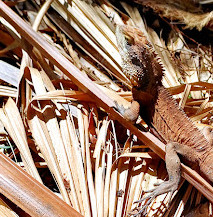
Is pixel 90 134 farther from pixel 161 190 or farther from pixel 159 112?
pixel 161 190

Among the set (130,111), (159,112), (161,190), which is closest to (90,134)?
(130,111)

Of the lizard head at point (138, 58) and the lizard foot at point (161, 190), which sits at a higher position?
the lizard head at point (138, 58)

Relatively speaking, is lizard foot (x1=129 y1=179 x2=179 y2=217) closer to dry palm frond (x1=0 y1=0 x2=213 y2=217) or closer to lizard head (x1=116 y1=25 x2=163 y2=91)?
dry palm frond (x1=0 y1=0 x2=213 y2=217)

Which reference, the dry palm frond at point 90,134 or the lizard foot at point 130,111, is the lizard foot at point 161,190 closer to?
the dry palm frond at point 90,134

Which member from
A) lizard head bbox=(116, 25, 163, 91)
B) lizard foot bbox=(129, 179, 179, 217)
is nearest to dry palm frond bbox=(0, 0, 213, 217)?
lizard foot bbox=(129, 179, 179, 217)

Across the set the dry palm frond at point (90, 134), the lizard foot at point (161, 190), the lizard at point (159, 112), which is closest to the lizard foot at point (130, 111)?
the lizard at point (159, 112)

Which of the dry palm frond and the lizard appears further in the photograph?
the lizard

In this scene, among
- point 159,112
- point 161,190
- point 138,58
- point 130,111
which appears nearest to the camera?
point 161,190
